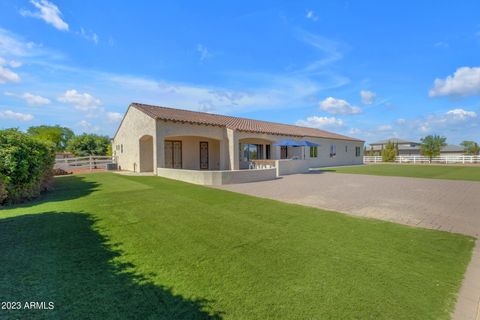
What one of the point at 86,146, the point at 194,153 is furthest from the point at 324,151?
the point at 86,146

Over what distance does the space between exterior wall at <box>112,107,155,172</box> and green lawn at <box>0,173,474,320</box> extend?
37.2 ft

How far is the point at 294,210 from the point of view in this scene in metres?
7.70

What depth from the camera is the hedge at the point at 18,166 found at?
25.9ft

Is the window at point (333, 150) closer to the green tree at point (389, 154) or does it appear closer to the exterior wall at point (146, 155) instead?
the green tree at point (389, 154)

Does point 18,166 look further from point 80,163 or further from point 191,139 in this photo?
point 80,163

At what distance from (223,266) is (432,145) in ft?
166

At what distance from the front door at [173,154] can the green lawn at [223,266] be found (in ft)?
43.7

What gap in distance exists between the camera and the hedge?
7887 mm

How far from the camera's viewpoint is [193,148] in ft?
70.3

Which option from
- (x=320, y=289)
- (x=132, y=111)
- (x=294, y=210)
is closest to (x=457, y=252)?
(x=320, y=289)

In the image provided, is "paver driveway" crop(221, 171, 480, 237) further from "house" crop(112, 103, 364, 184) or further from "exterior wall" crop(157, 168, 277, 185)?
"house" crop(112, 103, 364, 184)

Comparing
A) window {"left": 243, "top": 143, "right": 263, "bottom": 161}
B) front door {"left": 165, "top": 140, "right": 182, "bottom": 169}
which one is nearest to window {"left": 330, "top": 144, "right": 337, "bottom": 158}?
window {"left": 243, "top": 143, "right": 263, "bottom": 161}

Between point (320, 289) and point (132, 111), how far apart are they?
20086mm

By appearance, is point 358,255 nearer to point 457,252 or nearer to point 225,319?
point 457,252
